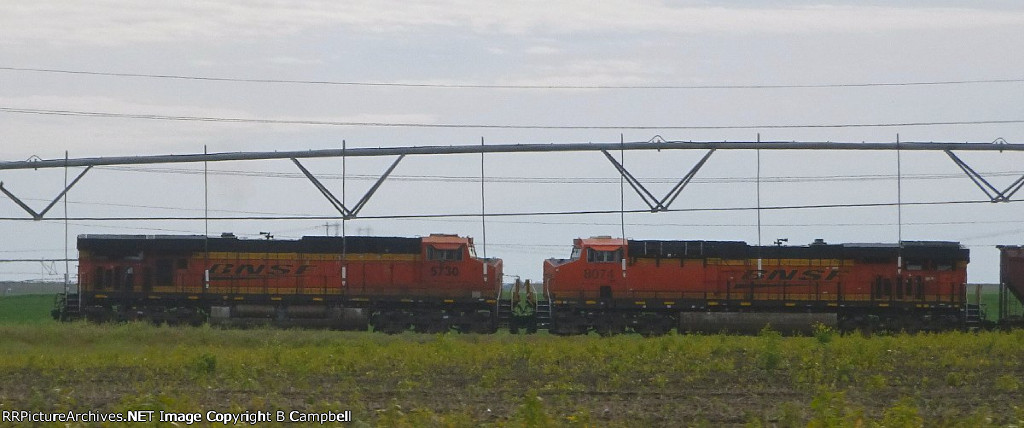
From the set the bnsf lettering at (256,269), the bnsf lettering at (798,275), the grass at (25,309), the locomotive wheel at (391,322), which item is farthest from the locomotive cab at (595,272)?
the grass at (25,309)

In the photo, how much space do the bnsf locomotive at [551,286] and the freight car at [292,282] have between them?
0.15 feet

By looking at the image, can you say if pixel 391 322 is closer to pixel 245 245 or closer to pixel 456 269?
pixel 456 269

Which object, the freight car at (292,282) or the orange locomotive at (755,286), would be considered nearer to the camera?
the orange locomotive at (755,286)

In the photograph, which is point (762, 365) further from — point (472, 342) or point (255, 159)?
point (255, 159)

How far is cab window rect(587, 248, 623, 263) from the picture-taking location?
124ft

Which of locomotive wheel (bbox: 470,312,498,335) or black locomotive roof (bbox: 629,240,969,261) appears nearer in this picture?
locomotive wheel (bbox: 470,312,498,335)

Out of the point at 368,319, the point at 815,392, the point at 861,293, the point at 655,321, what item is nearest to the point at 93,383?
the point at 815,392

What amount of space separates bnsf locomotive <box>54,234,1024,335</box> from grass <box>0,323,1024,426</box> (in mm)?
6790

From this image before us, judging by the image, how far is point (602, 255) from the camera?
3772cm

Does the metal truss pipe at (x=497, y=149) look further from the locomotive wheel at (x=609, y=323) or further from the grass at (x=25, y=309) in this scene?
the grass at (x=25, y=309)

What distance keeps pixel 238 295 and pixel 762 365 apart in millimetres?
21841

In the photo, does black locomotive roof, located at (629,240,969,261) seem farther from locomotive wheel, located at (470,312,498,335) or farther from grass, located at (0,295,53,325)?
grass, located at (0,295,53,325)

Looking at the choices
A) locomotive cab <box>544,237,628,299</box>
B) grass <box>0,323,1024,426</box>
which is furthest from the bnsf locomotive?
grass <box>0,323,1024,426</box>

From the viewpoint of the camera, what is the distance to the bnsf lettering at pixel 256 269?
3869cm
